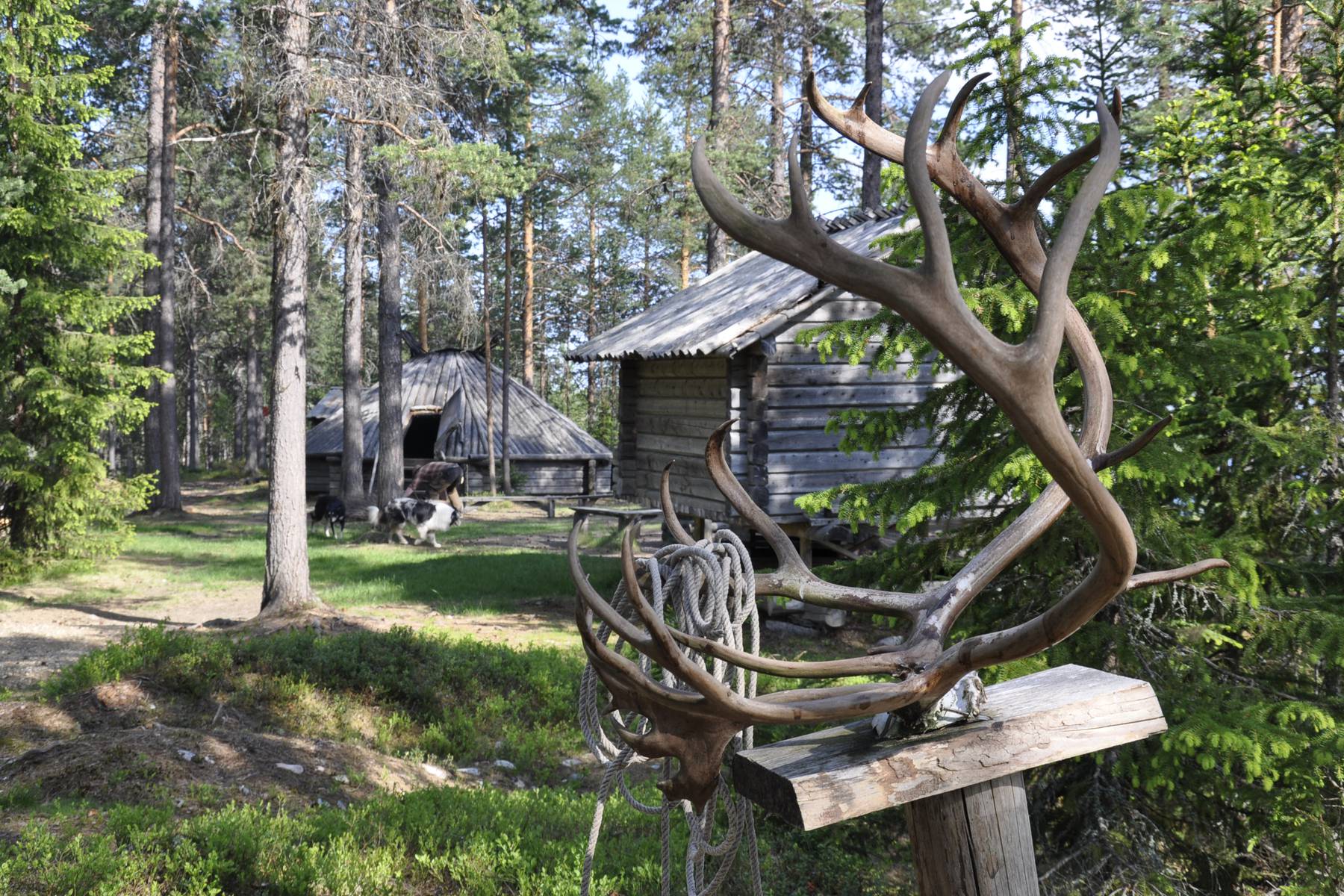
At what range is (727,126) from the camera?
18.6 m

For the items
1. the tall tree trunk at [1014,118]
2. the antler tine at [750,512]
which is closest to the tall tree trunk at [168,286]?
the tall tree trunk at [1014,118]

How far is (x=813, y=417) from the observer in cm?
1208

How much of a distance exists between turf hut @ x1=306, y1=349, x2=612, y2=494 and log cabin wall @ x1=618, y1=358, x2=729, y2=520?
50.6 ft

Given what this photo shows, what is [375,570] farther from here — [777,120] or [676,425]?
[777,120]

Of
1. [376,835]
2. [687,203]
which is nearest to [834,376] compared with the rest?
[376,835]

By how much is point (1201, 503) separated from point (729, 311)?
299 inches

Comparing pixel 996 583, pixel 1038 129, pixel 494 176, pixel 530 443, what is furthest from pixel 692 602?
pixel 530 443

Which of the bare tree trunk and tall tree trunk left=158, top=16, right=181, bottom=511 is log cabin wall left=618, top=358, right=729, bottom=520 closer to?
tall tree trunk left=158, top=16, right=181, bottom=511

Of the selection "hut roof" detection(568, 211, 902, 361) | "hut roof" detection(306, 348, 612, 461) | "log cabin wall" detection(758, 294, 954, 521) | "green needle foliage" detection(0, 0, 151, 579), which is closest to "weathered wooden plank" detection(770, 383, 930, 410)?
"log cabin wall" detection(758, 294, 954, 521)

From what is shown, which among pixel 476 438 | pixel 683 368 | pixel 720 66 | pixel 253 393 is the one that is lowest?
pixel 476 438

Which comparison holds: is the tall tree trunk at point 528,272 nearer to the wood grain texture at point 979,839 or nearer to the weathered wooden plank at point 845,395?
the weathered wooden plank at point 845,395

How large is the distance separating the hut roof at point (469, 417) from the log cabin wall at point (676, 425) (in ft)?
50.6

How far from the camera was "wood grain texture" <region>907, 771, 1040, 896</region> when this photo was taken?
8.23 feet

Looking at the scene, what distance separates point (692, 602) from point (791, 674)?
33.3 inches
